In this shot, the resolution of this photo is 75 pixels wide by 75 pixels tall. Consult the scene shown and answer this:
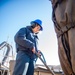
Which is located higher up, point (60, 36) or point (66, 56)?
point (60, 36)

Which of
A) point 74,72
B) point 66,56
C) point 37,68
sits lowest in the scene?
point 37,68

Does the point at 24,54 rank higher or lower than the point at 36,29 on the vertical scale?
lower

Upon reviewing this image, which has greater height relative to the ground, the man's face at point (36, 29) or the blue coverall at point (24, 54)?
the man's face at point (36, 29)

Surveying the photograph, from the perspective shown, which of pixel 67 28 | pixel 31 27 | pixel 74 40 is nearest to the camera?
pixel 74 40

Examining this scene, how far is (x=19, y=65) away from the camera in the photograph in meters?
3.01

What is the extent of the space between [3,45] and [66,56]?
35.9ft

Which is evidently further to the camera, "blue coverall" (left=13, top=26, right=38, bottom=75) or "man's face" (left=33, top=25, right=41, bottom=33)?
"man's face" (left=33, top=25, right=41, bottom=33)

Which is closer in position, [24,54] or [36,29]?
[24,54]

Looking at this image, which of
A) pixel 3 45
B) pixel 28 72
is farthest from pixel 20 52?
pixel 3 45

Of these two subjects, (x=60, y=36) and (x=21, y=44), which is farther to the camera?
(x=21, y=44)

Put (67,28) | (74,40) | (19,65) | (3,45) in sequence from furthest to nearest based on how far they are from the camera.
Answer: (3,45)
(19,65)
(67,28)
(74,40)

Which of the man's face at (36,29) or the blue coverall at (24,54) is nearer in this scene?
the blue coverall at (24,54)

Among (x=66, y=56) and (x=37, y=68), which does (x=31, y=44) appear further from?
(x=66, y=56)

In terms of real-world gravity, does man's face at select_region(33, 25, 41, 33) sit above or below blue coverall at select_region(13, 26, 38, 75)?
above
